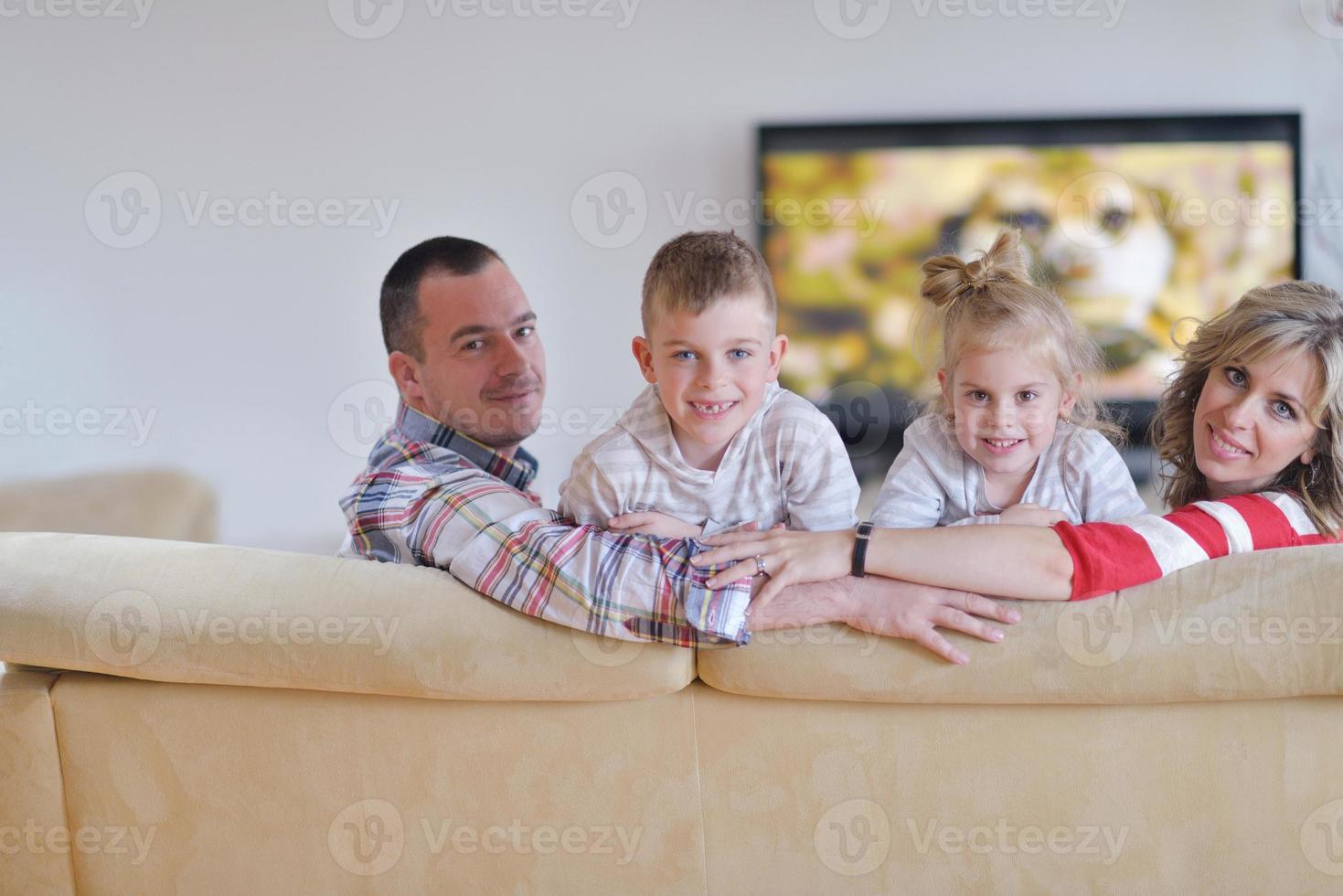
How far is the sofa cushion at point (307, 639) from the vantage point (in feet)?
4.60

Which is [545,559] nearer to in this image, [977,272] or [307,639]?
[307,639]

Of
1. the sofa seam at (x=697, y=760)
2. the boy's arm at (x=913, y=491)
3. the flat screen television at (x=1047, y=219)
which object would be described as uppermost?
the flat screen television at (x=1047, y=219)

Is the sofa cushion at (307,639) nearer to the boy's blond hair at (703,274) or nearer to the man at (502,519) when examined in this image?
the man at (502,519)

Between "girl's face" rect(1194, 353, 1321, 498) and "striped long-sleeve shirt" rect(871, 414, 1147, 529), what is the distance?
0.44 ft

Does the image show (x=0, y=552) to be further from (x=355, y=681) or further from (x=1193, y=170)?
(x=1193, y=170)

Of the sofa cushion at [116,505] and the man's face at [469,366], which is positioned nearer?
the man's face at [469,366]

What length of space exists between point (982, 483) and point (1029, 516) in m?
0.15

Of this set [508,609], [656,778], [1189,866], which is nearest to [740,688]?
[656,778]

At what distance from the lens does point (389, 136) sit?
484cm

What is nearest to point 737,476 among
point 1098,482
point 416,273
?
point 1098,482

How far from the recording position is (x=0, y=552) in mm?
1444

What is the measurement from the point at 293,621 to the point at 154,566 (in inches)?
8.0

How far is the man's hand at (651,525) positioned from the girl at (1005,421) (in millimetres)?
305

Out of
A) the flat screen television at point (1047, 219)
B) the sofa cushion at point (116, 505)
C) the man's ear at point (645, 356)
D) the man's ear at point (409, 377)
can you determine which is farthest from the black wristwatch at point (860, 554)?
the flat screen television at point (1047, 219)
